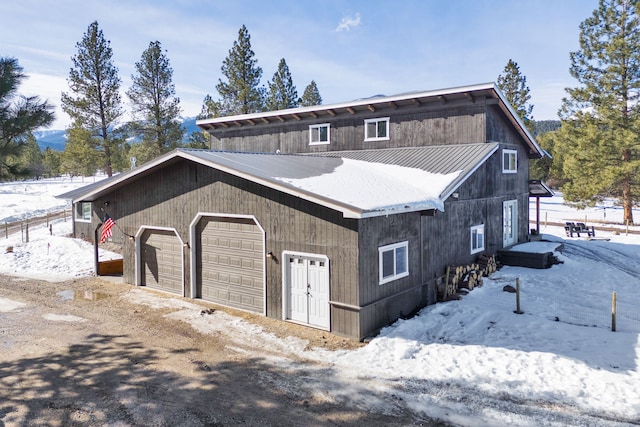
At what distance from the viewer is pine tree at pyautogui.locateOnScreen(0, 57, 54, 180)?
10719mm

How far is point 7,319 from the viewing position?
12.9 m

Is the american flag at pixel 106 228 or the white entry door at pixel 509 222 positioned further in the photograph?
the white entry door at pixel 509 222

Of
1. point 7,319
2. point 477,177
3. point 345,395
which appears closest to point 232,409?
point 345,395

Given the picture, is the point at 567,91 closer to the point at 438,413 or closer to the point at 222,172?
the point at 222,172

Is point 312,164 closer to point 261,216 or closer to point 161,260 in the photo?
point 261,216

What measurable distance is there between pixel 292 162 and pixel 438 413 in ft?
35.2

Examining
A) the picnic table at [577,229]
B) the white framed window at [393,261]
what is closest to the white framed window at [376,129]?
the white framed window at [393,261]

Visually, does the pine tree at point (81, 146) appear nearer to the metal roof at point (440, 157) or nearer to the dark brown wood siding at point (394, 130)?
the dark brown wood siding at point (394, 130)

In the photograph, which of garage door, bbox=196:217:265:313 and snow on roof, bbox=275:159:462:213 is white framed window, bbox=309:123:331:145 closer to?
snow on roof, bbox=275:159:462:213

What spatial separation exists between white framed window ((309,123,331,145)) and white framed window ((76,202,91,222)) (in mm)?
15086

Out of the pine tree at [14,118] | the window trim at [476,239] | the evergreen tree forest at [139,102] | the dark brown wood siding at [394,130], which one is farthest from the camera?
the evergreen tree forest at [139,102]

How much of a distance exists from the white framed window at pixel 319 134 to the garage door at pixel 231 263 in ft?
32.1

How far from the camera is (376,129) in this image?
21328 millimetres

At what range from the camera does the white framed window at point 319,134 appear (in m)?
22.8
